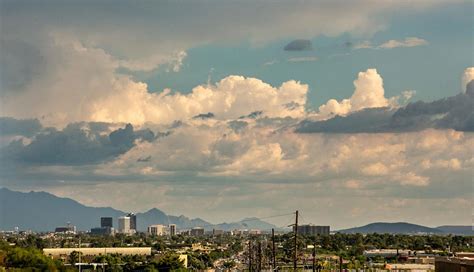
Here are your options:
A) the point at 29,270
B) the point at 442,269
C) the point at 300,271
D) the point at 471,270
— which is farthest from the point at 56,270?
the point at 471,270

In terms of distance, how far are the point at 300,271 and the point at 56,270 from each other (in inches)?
2036

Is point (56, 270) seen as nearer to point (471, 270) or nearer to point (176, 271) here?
point (176, 271)

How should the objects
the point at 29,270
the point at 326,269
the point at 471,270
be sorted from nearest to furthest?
the point at 471,270 < the point at 29,270 < the point at 326,269

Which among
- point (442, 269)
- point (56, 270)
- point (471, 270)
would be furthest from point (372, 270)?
point (471, 270)

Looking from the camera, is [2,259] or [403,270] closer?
[2,259]

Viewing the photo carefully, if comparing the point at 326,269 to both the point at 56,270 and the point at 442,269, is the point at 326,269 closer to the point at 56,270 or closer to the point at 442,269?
the point at 56,270

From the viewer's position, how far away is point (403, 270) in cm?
19750

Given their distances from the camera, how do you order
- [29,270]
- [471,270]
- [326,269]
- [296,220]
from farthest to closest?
[326,269], [29,270], [296,220], [471,270]

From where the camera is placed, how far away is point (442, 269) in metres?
110

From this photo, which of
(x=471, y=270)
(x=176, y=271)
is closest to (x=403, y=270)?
(x=176, y=271)

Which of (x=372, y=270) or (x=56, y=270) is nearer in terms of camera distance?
(x=56, y=270)

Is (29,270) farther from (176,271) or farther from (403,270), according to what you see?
(403,270)

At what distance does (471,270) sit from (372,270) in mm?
100143

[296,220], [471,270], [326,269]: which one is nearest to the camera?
[471,270]
